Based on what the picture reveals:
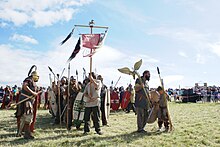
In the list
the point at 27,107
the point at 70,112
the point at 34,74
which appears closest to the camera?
the point at 27,107

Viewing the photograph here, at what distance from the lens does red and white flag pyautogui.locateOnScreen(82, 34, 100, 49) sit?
8.92m

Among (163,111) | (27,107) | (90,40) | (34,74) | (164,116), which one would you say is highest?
(90,40)

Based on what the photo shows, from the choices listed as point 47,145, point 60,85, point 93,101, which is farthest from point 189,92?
point 47,145

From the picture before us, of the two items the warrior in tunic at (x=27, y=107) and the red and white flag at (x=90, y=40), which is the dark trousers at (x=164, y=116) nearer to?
the red and white flag at (x=90, y=40)

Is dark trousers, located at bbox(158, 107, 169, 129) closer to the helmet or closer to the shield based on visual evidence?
the shield

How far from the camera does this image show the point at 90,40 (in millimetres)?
8992

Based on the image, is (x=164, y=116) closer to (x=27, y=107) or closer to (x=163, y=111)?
(x=163, y=111)

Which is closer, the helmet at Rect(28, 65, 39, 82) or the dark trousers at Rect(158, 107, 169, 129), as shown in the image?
the helmet at Rect(28, 65, 39, 82)

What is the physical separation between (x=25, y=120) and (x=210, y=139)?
4.93 meters

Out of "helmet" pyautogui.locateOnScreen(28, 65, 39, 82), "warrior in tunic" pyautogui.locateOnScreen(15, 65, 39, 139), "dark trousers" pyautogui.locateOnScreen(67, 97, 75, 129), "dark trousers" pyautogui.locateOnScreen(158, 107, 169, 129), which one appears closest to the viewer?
"warrior in tunic" pyautogui.locateOnScreen(15, 65, 39, 139)

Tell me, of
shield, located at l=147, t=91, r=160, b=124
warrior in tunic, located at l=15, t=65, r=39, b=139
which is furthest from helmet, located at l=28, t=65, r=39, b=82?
shield, located at l=147, t=91, r=160, b=124

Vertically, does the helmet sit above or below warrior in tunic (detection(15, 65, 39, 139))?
above

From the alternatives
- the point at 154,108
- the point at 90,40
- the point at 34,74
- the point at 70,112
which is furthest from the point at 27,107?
the point at 154,108

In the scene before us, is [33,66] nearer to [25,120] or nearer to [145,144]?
[25,120]
